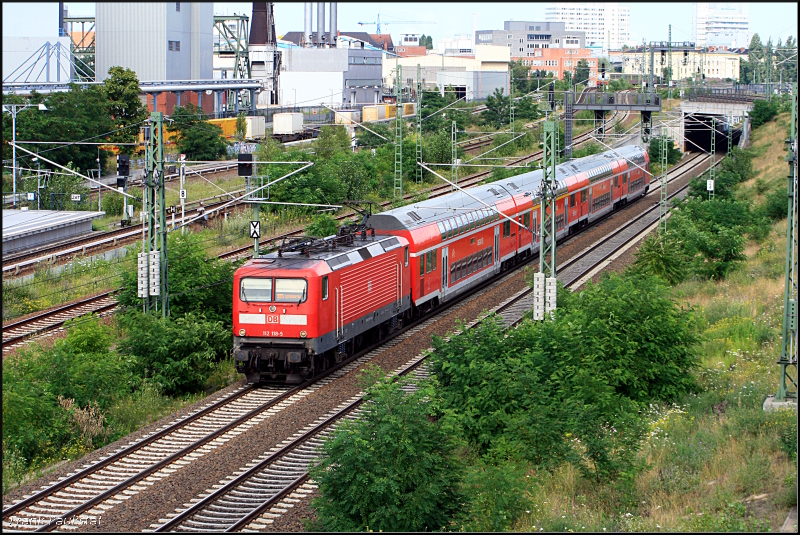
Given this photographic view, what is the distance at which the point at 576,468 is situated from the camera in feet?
52.2

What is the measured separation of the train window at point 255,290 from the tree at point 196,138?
47265mm

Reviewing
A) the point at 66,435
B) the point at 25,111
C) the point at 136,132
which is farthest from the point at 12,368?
the point at 136,132

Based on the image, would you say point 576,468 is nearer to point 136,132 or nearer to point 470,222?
point 470,222

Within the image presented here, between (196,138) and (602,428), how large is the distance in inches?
2164

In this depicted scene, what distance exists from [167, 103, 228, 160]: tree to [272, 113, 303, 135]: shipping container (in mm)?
13930

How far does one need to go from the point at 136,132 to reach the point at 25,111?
383 inches

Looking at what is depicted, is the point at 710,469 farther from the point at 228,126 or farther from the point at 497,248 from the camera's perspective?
the point at 228,126

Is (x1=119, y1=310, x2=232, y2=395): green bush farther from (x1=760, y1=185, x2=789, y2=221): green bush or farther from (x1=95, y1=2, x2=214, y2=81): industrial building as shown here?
(x1=95, y1=2, x2=214, y2=81): industrial building

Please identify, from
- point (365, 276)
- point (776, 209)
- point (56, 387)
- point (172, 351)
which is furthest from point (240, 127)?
point (56, 387)

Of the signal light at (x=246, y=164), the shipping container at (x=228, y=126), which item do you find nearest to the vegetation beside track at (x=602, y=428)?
the signal light at (x=246, y=164)

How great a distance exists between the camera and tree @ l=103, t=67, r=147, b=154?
2551 inches

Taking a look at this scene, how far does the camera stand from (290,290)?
21766 mm

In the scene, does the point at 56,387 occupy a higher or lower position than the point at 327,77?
lower

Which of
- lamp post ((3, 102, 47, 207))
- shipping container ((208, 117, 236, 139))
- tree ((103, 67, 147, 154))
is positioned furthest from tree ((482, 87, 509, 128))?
lamp post ((3, 102, 47, 207))
